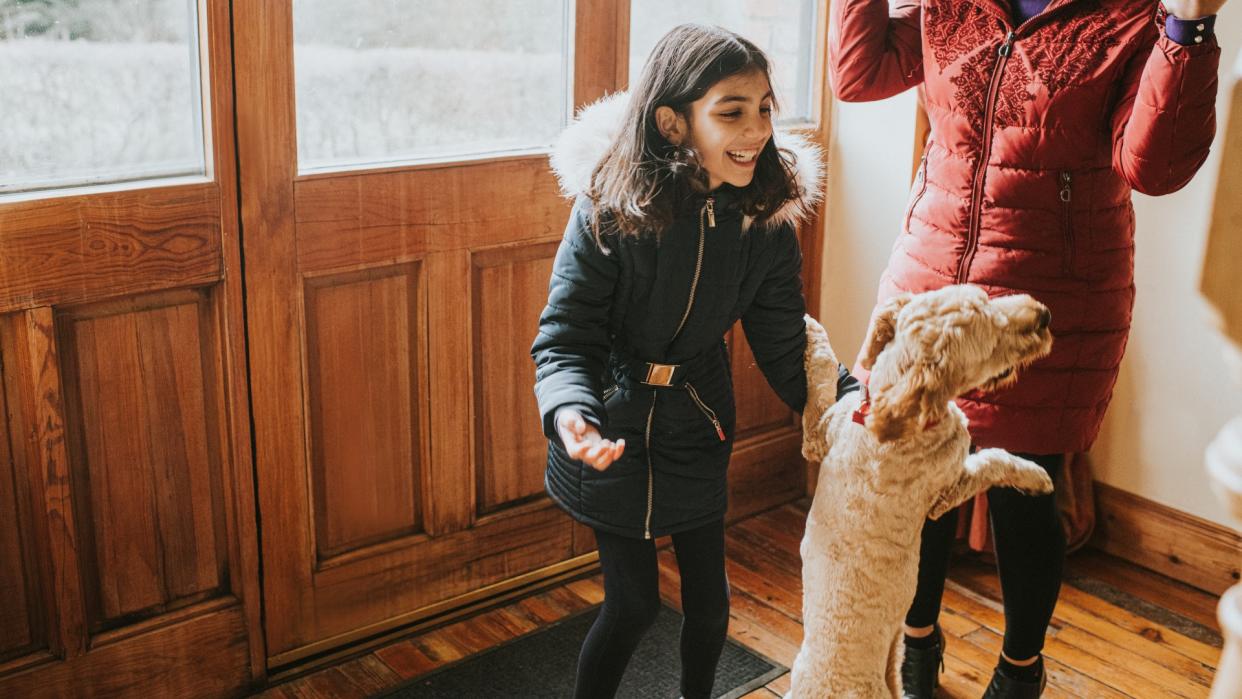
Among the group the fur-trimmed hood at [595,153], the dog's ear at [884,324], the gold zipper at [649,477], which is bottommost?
the gold zipper at [649,477]

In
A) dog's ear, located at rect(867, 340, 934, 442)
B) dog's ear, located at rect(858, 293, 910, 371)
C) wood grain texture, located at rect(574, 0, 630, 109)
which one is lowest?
dog's ear, located at rect(867, 340, 934, 442)

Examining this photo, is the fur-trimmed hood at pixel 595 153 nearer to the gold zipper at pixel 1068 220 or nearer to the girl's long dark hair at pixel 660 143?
the girl's long dark hair at pixel 660 143

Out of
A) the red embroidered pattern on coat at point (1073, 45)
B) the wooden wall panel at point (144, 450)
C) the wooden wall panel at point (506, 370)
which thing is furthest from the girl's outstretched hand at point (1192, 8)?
the wooden wall panel at point (144, 450)

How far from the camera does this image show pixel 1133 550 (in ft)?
9.44

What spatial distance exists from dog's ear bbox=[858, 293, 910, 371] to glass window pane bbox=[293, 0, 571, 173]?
40.9 inches

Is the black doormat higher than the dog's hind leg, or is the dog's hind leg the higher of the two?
the dog's hind leg

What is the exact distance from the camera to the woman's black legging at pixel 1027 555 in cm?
196

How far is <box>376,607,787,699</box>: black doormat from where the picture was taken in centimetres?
229

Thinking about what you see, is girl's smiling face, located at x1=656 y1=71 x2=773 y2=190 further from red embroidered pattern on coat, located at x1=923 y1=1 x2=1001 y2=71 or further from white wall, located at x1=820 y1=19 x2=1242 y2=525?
white wall, located at x1=820 y1=19 x2=1242 y2=525

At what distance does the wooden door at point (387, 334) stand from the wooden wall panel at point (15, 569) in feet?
1.31

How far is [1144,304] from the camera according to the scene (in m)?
2.76

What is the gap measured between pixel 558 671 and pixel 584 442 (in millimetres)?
1002

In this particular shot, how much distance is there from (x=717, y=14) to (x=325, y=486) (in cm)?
137

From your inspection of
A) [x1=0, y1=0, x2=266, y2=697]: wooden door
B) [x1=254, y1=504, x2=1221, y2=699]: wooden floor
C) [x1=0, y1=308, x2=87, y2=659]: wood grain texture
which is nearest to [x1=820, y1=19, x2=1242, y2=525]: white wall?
[x1=254, y1=504, x2=1221, y2=699]: wooden floor
